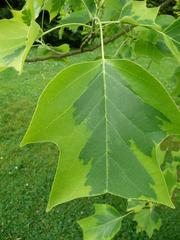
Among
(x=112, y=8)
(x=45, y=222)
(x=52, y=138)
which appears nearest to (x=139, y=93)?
(x=52, y=138)

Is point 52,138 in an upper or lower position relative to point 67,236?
upper

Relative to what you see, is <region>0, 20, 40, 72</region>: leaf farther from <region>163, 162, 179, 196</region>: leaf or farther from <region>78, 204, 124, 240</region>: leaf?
<region>78, 204, 124, 240</region>: leaf

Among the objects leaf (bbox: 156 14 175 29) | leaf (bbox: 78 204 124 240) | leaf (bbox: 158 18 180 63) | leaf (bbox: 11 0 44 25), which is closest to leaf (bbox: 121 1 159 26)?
leaf (bbox: 158 18 180 63)

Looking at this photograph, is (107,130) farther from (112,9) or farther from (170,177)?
(170,177)

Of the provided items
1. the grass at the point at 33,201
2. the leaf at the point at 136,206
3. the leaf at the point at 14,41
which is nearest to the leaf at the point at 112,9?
the leaf at the point at 14,41

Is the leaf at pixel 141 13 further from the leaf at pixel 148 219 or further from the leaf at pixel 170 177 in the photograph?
the leaf at pixel 148 219

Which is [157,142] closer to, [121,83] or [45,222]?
[121,83]

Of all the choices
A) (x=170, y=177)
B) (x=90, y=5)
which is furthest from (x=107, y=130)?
(x=170, y=177)
